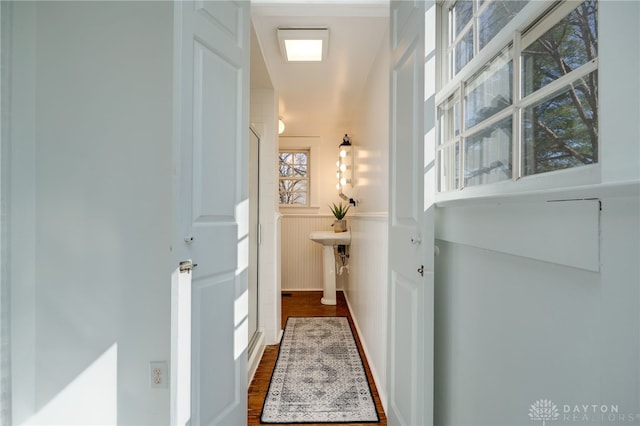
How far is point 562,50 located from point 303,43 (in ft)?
5.78

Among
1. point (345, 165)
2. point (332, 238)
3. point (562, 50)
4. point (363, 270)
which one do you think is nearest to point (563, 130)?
point (562, 50)

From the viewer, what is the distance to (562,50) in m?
0.67

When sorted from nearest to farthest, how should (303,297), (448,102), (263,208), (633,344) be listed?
(633,344)
(448,102)
(263,208)
(303,297)

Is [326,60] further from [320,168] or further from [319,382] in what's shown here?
[319,382]

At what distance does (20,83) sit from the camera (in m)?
1.40

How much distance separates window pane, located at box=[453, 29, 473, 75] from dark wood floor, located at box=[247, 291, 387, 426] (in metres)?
1.87

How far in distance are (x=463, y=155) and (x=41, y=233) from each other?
2.07 m

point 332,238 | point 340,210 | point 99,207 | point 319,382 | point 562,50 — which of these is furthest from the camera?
point 340,210

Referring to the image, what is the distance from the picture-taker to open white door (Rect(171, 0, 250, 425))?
112 cm

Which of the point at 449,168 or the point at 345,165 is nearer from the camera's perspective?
the point at 449,168

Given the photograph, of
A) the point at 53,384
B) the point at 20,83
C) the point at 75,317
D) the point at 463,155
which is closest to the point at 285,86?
the point at 20,83

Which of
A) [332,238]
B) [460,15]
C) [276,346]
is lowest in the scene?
[276,346]

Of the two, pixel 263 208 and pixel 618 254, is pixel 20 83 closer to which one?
pixel 263 208

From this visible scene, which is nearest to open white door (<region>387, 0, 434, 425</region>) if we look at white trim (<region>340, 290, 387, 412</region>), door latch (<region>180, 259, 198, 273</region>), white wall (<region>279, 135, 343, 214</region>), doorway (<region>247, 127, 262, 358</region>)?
white trim (<region>340, 290, 387, 412</region>)
